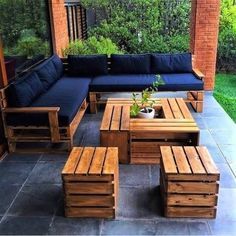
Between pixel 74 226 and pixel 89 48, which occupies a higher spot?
pixel 89 48

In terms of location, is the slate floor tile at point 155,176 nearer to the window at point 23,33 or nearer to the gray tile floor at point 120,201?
the gray tile floor at point 120,201

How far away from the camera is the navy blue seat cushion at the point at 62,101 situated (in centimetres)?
396

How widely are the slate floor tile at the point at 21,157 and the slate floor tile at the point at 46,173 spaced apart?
0.16 metres

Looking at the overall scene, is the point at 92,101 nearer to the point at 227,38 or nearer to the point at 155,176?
the point at 155,176

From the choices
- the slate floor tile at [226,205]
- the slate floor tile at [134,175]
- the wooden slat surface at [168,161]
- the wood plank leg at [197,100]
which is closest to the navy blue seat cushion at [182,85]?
the wood plank leg at [197,100]

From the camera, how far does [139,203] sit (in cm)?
301

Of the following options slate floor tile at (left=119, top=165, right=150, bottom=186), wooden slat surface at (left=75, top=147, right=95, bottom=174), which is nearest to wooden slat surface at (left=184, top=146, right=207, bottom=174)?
slate floor tile at (left=119, top=165, right=150, bottom=186)

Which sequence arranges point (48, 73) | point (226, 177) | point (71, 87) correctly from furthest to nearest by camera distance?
point (48, 73), point (71, 87), point (226, 177)

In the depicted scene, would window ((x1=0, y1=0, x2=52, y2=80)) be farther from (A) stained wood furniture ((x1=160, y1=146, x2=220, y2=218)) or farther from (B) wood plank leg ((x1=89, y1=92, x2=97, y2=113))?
(A) stained wood furniture ((x1=160, y1=146, x2=220, y2=218))

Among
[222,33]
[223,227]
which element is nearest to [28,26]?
[223,227]

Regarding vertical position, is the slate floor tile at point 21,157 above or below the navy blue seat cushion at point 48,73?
below

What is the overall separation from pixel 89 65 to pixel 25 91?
199cm

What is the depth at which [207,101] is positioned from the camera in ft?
19.6

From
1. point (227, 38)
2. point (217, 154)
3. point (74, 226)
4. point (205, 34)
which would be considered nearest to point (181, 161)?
point (74, 226)
